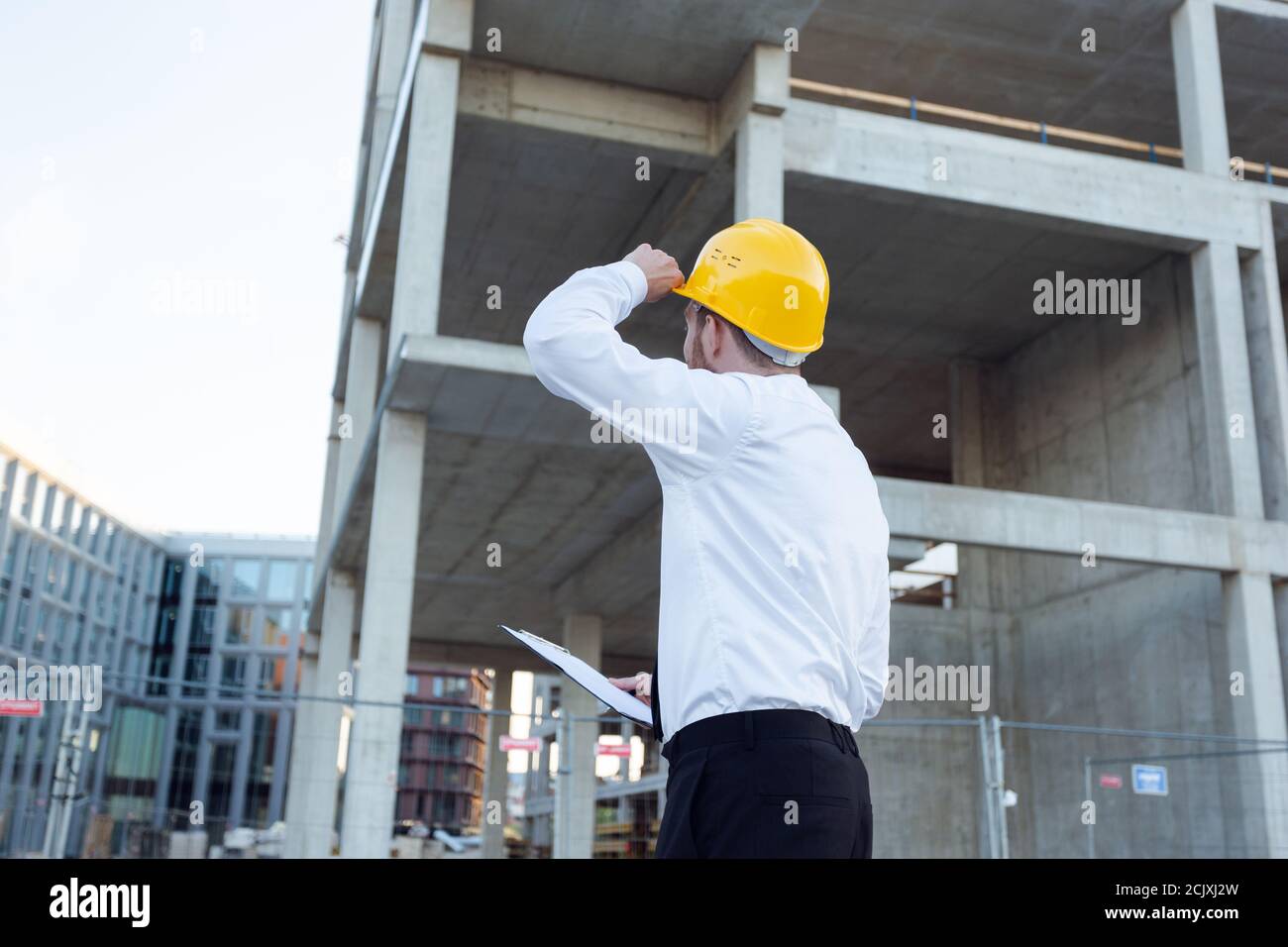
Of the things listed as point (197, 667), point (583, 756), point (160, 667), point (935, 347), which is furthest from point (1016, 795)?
point (160, 667)

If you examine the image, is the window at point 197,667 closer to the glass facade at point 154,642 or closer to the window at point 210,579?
the glass facade at point 154,642

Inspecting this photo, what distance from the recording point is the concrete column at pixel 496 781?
28.3 metres

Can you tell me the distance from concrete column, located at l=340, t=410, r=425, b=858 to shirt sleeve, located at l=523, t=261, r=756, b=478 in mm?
10689

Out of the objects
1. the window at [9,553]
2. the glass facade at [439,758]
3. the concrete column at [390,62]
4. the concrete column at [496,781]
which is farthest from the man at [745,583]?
the glass facade at [439,758]

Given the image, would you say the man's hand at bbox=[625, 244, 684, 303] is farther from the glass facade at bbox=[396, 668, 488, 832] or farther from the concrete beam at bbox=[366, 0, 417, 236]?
the glass facade at bbox=[396, 668, 488, 832]

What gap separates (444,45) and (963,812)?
16.3 metres

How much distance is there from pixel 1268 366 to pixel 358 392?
51.2 ft

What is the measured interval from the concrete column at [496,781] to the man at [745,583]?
24.6 meters

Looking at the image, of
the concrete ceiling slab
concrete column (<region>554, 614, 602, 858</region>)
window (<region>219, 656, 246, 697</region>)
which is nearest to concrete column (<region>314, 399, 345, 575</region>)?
concrete column (<region>554, 614, 602, 858</region>)

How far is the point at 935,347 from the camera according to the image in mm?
24047

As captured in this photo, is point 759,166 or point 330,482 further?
point 330,482

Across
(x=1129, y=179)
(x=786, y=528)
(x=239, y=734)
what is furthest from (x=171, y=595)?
(x=786, y=528)

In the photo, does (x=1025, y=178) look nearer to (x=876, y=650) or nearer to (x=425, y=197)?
(x=425, y=197)

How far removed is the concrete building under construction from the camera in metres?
15.4
